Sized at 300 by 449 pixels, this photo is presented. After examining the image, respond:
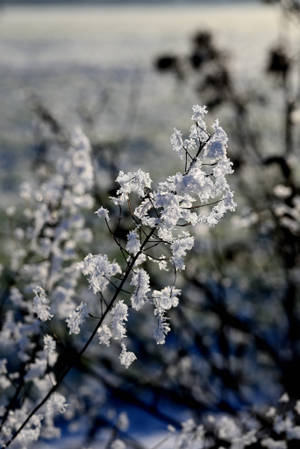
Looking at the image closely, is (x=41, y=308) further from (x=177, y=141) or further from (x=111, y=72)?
(x=111, y=72)

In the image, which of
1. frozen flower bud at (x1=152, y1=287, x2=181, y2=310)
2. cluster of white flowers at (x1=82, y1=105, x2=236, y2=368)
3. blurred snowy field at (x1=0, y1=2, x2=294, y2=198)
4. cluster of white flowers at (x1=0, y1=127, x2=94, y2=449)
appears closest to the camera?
cluster of white flowers at (x1=82, y1=105, x2=236, y2=368)

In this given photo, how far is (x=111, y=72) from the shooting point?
15.8 meters

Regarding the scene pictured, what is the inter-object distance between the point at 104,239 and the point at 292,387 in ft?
15.5

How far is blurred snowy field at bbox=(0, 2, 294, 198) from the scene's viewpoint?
36.4 ft

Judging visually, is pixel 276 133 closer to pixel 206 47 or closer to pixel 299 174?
pixel 299 174

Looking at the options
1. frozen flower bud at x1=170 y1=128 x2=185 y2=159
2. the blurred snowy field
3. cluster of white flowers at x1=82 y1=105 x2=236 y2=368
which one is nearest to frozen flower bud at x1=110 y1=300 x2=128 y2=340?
cluster of white flowers at x1=82 y1=105 x2=236 y2=368

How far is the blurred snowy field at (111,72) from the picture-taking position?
36.4 ft

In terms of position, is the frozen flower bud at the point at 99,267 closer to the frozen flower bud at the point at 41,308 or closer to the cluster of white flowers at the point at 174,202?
the cluster of white flowers at the point at 174,202

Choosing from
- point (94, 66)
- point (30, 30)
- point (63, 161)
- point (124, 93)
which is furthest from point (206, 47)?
point (30, 30)

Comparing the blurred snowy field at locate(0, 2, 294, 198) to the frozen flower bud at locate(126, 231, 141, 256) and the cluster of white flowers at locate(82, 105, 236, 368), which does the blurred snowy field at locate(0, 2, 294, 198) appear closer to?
the cluster of white flowers at locate(82, 105, 236, 368)

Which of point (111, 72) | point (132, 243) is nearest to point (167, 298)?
point (132, 243)

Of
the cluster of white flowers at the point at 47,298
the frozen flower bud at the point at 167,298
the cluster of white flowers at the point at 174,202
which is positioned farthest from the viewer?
the cluster of white flowers at the point at 47,298

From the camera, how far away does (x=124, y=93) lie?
14.5m

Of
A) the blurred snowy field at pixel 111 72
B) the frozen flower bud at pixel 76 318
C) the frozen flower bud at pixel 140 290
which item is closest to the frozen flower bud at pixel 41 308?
the frozen flower bud at pixel 76 318
